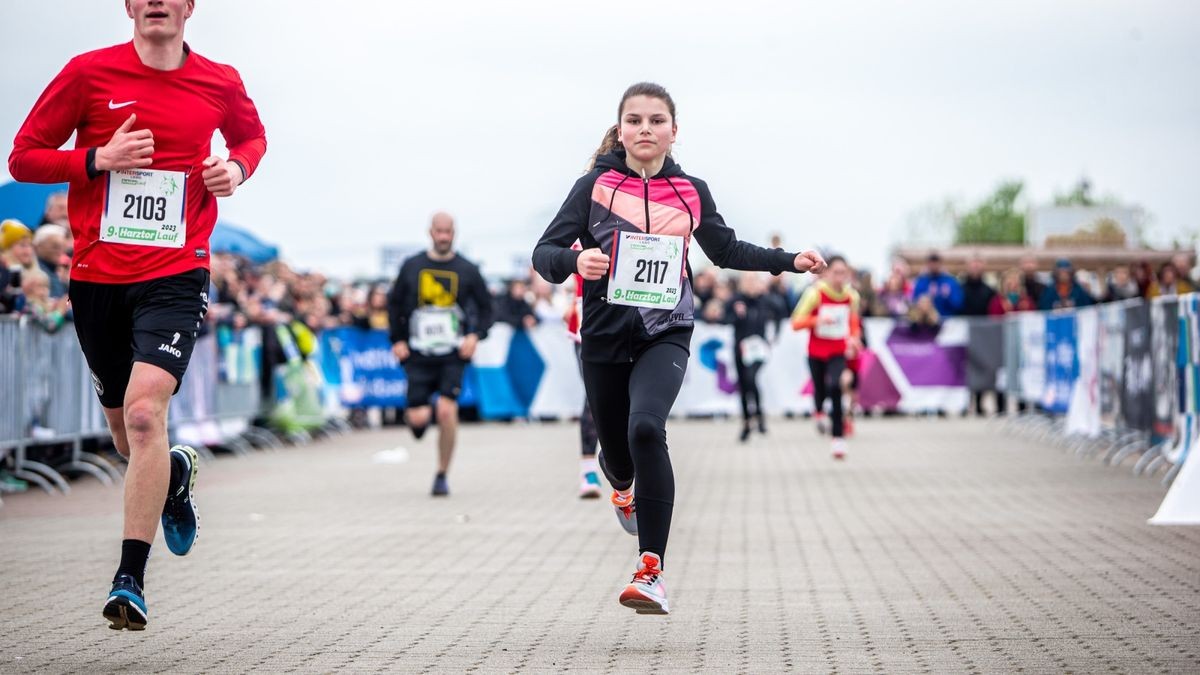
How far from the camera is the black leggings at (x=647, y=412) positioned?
6.10 meters

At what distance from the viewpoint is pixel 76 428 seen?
1397 centimetres

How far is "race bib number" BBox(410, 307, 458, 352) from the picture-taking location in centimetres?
1303

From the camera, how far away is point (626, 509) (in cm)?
734

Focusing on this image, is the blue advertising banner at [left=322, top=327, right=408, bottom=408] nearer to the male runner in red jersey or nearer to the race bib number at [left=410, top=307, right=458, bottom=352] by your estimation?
the race bib number at [left=410, top=307, right=458, bottom=352]

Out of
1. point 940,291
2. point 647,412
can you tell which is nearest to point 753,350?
point 940,291

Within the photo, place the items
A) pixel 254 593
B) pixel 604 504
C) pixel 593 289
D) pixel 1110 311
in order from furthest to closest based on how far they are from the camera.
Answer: pixel 1110 311 → pixel 604 504 → pixel 254 593 → pixel 593 289

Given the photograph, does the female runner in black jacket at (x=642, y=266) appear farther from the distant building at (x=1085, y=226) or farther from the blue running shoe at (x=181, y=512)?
the distant building at (x=1085, y=226)

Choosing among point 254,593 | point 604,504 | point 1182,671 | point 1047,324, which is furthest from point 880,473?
point 1182,671

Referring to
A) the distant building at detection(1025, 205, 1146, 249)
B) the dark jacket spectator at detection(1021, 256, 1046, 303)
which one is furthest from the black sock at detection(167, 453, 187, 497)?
the distant building at detection(1025, 205, 1146, 249)

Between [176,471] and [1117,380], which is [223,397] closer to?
[1117,380]

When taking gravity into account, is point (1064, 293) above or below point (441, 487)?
above

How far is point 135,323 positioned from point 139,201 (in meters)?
0.44

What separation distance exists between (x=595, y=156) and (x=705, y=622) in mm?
1904

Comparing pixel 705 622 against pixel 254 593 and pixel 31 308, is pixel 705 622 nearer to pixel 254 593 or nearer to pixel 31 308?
pixel 254 593
